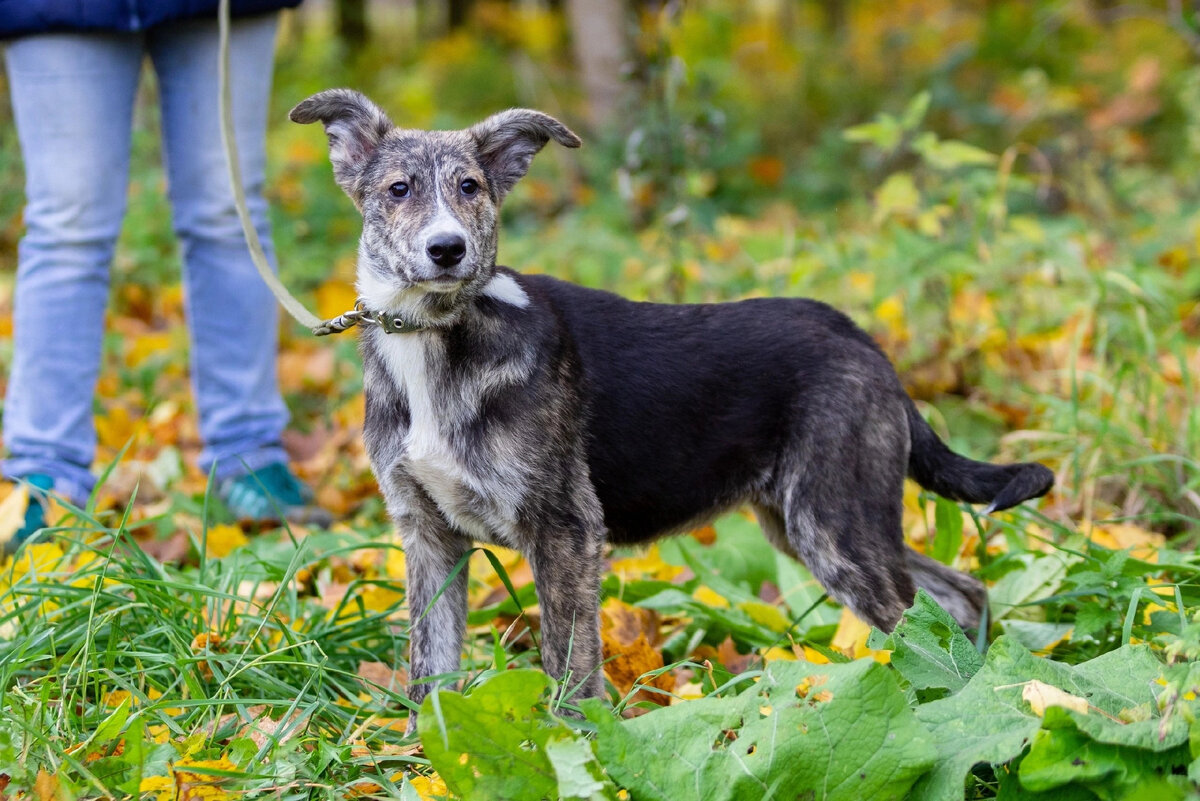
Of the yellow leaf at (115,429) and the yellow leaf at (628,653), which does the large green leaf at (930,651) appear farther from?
the yellow leaf at (115,429)

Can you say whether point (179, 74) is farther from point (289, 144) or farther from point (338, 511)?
point (289, 144)

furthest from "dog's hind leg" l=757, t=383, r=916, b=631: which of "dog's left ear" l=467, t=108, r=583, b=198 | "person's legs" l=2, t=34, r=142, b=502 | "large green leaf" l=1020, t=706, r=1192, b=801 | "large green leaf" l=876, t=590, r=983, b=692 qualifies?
"person's legs" l=2, t=34, r=142, b=502

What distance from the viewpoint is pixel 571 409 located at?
10.1 feet

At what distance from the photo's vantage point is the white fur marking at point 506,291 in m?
3.05

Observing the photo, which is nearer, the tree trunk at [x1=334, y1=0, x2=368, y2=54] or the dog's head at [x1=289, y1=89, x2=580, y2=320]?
the dog's head at [x1=289, y1=89, x2=580, y2=320]

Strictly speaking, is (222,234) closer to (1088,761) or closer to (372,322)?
(372,322)

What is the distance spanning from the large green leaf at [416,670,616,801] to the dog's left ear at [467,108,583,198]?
1547 millimetres

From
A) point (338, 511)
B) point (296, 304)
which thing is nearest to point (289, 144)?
point (338, 511)

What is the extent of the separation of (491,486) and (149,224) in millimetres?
5795

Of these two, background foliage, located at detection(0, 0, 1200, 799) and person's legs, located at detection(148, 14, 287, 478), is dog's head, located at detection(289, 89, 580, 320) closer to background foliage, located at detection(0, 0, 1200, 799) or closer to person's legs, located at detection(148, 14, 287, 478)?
background foliage, located at detection(0, 0, 1200, 799)

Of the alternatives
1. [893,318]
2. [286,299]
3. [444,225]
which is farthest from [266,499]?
[893,318]

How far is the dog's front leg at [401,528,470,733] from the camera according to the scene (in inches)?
122

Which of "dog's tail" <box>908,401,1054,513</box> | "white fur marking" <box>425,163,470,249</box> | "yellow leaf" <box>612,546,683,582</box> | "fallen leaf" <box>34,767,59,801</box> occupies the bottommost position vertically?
"yellow leaf" <box>612,546,683,582</box>

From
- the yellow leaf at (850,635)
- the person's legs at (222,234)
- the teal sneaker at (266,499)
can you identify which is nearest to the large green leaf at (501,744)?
the yellow leaf at (850,635)
